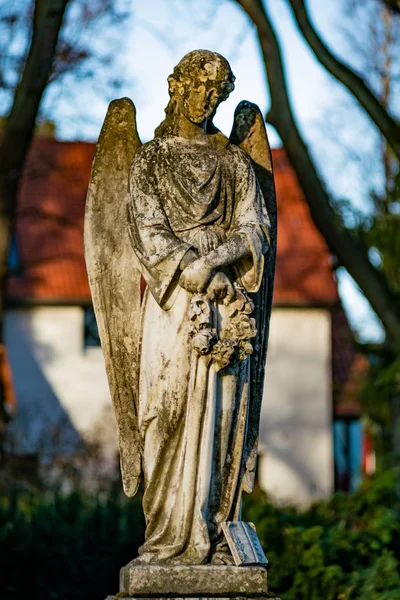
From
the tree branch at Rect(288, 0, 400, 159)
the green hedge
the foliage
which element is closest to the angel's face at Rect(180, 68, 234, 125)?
the green hedge

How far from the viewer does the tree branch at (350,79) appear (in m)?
18.2

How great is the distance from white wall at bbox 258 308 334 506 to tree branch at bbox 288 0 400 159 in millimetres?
21582

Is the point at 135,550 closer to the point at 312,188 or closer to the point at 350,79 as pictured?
the point at 312,188

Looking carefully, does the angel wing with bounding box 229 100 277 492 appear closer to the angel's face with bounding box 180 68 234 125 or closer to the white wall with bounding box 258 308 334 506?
the angel's face with bounding box 180 68 234 125

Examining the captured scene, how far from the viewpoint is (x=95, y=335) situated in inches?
1583

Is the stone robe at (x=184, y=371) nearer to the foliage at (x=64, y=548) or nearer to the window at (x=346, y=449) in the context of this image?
the foliage at (x=64, y=548)

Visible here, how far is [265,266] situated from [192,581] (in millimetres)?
1860

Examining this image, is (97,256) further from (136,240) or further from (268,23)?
(268,23)

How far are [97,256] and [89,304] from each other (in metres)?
30.7

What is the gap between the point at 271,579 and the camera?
41.0ft

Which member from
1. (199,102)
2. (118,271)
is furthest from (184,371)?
(199,102)

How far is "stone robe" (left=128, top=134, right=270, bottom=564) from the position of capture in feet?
27.9

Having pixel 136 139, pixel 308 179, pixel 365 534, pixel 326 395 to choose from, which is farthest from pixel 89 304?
pixel 136 139

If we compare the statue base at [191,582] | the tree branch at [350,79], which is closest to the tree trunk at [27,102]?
the tree branch at [350,79]
